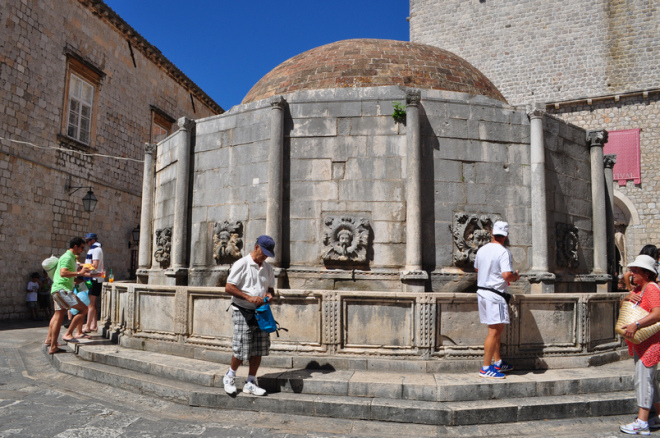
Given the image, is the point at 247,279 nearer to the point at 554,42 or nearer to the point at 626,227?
the point at 626,227

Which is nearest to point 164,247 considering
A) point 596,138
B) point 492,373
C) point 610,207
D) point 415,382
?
point 415,382

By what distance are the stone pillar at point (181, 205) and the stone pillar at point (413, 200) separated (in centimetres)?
400

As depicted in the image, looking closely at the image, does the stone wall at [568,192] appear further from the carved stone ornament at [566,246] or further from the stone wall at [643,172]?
the stone wall at [643,172]

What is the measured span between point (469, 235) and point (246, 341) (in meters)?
4.18

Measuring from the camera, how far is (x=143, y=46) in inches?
824

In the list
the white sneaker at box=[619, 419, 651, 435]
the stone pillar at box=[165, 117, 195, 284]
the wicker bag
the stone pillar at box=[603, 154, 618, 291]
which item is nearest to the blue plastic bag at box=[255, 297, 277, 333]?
the wicker bag

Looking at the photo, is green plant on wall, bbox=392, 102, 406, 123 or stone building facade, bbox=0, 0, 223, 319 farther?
stone building facade, bbox=0, 0, 223, 319

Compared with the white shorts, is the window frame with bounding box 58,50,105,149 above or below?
above

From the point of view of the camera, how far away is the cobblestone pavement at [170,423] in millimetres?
4445

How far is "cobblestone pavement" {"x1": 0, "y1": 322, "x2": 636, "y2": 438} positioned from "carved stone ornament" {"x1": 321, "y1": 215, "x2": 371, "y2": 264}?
3071 mm

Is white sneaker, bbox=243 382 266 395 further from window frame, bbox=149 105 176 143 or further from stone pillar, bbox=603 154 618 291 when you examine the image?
window frame, bbox=149 105 176 143

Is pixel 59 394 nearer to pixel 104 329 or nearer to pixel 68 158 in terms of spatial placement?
pixel 104 329

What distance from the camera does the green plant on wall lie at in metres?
7.89

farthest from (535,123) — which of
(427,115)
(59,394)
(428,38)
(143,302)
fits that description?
(428,38)
